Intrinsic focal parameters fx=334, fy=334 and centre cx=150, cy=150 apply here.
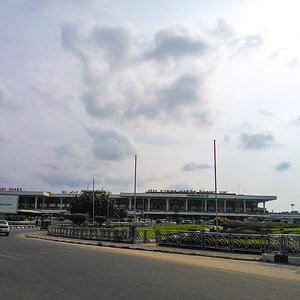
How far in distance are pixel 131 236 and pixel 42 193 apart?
88.0m

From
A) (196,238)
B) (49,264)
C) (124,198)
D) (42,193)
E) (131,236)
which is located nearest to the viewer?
(49,264)

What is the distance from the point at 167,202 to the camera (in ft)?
366

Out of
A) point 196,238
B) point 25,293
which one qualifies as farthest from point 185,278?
point 196,238

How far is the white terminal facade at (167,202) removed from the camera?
108 m

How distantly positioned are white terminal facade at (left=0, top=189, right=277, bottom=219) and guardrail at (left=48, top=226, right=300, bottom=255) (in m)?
75.9

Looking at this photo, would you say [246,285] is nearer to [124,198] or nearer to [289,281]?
[289,281]

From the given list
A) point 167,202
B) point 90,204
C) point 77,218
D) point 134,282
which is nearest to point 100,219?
point 77,218

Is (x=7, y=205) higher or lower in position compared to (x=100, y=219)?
higher

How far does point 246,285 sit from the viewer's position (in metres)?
9.38

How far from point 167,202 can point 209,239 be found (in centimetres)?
9182

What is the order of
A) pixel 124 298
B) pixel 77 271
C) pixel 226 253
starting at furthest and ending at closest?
pixel 226 253 < pixel 77 271 < pixel 124 298

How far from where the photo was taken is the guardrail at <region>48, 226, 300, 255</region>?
1581cm

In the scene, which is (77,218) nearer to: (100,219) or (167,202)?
(100,219)

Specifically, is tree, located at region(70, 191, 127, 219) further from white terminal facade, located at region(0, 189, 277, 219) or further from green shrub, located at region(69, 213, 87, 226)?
white terminal facade, located at region(0, 189, 277, 219)
